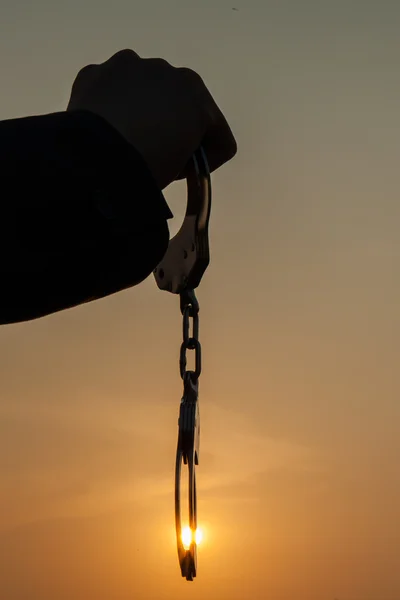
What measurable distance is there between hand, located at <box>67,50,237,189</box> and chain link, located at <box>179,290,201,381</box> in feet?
1.70

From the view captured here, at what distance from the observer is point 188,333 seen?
1.84 meters

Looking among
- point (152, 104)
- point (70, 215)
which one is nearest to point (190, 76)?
point (152, 104)

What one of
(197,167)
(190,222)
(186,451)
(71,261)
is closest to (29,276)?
(71,261)

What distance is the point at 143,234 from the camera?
1163mm

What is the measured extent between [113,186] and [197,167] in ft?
1.37

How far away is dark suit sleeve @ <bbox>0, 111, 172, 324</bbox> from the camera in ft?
3.41

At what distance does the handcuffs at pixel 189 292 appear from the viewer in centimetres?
166

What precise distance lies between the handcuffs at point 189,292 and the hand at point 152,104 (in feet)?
0.90

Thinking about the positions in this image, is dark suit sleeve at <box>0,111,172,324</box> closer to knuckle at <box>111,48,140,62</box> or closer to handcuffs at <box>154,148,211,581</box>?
knuckle at <box>111,48,140,62</box>

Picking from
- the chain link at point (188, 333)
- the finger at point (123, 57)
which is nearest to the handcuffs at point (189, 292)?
the chain link at point (188, 333)

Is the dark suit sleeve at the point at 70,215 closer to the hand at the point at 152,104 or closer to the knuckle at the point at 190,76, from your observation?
the hand at the point at 152,104

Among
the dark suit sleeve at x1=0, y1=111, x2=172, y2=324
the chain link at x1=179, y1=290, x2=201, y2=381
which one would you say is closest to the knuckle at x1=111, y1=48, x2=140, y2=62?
the dark suit sleeve at x1=0, y1=111, x2=172, y2=324

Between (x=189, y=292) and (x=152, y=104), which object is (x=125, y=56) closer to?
(x=152, y=104)

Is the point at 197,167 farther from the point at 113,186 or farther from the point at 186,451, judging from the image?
the point at 186,451
